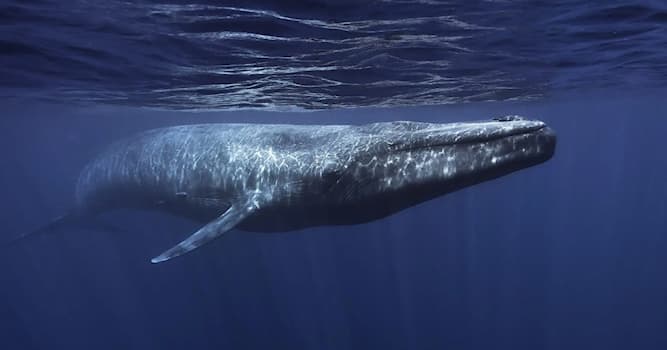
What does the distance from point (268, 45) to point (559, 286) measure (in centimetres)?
5000

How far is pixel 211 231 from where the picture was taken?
754cm

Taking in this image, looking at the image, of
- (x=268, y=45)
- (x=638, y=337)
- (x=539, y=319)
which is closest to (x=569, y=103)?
(x=539, y=319)

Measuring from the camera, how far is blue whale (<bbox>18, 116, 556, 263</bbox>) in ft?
21.7

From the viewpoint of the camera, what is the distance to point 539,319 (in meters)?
39.6

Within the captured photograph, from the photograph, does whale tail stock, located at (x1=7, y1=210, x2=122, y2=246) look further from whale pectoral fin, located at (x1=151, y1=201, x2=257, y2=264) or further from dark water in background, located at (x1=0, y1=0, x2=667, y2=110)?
whale pectoral fin, located at (x1=151, y1=201, x2=257, y2=264)

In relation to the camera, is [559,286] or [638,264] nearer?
[559,286]

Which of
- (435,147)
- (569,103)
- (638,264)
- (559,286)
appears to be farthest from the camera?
(638,264)

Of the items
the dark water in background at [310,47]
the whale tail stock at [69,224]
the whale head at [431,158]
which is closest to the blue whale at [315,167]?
the whale head at [431,158]

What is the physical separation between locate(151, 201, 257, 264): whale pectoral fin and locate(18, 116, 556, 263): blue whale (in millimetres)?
16

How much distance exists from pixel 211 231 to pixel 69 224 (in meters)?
11.1

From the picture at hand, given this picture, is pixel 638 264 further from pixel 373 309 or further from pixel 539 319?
pixel 373 309

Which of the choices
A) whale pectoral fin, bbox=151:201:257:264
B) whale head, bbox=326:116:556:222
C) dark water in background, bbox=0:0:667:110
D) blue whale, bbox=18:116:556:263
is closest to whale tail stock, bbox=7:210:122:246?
dark water in background, bbox=0:0:667:110

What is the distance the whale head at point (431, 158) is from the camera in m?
6.34

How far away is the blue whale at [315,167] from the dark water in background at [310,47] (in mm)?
2592
